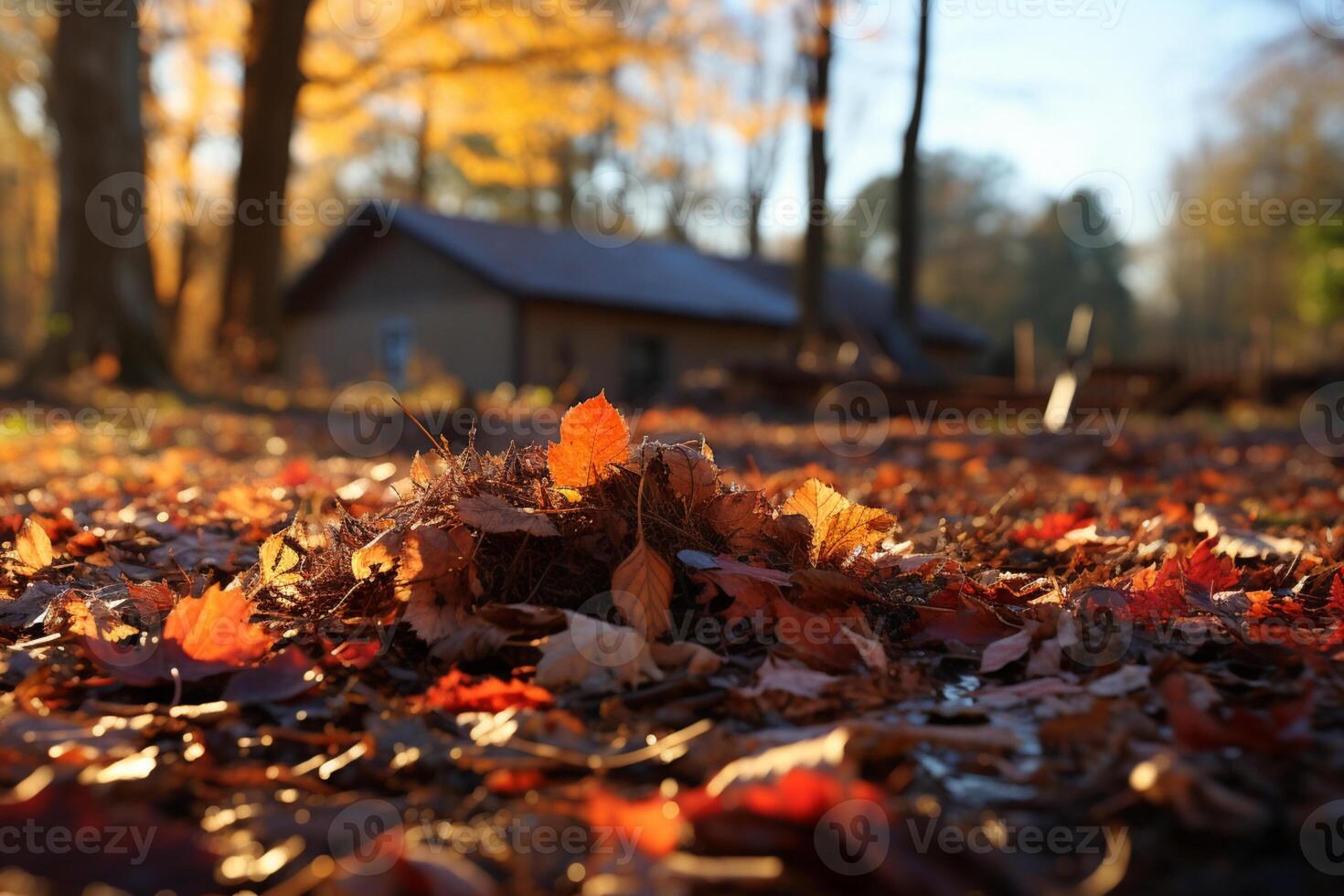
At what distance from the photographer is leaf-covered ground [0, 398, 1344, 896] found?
1.27m

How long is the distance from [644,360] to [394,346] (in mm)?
6419

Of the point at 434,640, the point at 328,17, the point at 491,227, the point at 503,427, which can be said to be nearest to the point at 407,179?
the point at 491,227

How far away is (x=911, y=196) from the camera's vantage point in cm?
1691

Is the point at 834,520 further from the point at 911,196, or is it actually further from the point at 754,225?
the point at 754,225

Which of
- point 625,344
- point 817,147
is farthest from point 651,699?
point 625,344

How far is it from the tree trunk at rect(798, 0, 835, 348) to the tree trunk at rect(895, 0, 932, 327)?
1.31 meters

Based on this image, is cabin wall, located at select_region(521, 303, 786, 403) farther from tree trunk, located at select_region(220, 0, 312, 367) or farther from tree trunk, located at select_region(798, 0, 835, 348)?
tree trunk, located at select_region(220, 0, 312, 367)

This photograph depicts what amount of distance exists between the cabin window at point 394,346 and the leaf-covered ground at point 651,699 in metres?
23.1

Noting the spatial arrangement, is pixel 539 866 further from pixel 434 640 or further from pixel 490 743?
pixel 434 640

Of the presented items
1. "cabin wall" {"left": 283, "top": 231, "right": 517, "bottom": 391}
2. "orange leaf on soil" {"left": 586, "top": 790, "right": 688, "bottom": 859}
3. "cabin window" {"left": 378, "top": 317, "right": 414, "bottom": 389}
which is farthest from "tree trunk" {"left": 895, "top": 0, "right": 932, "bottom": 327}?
"orange leaf on soil" {"left": 586, "top": 790, "right": 688, "bottom": 859}

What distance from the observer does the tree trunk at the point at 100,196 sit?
1192cm

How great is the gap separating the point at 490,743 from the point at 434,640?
1.55 ft

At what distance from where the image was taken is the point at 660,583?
2086 millimetres

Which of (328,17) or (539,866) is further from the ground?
(328,17)
